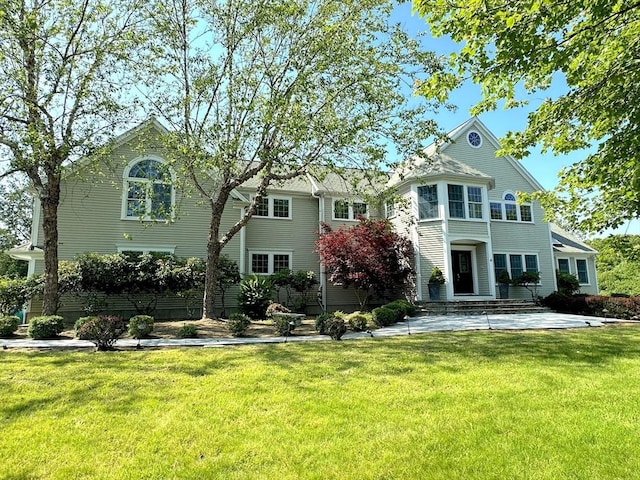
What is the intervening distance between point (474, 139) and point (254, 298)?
564 inches

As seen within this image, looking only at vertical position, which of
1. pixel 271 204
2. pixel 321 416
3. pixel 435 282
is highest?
pixel 271 204

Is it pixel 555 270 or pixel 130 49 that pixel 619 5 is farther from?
pixel 555 270

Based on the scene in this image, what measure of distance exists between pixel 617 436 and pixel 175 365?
627cm

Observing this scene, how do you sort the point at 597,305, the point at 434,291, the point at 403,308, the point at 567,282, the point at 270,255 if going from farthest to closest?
the point at 567,282
the point at 270,255
the point at 434,291
the point at 597,305
the point at 403,308

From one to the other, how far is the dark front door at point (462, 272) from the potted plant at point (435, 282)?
2163 mm

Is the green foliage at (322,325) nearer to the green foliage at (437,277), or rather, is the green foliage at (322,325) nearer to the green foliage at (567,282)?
the green foliage at (437,277)

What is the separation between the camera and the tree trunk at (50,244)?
37.6 feet

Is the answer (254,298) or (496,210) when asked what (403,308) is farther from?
(496,210)

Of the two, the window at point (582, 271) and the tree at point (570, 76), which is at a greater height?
the tree at point (570, 76)

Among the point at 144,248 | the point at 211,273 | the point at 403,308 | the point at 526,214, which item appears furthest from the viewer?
the point at 526,214

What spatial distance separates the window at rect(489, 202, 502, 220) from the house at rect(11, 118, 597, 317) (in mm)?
56

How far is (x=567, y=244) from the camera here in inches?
895

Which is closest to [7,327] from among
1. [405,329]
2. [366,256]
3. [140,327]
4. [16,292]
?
[16,292]

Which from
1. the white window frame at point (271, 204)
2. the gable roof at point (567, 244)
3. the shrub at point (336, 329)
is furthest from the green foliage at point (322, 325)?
the gable roof at point (567, 244)
